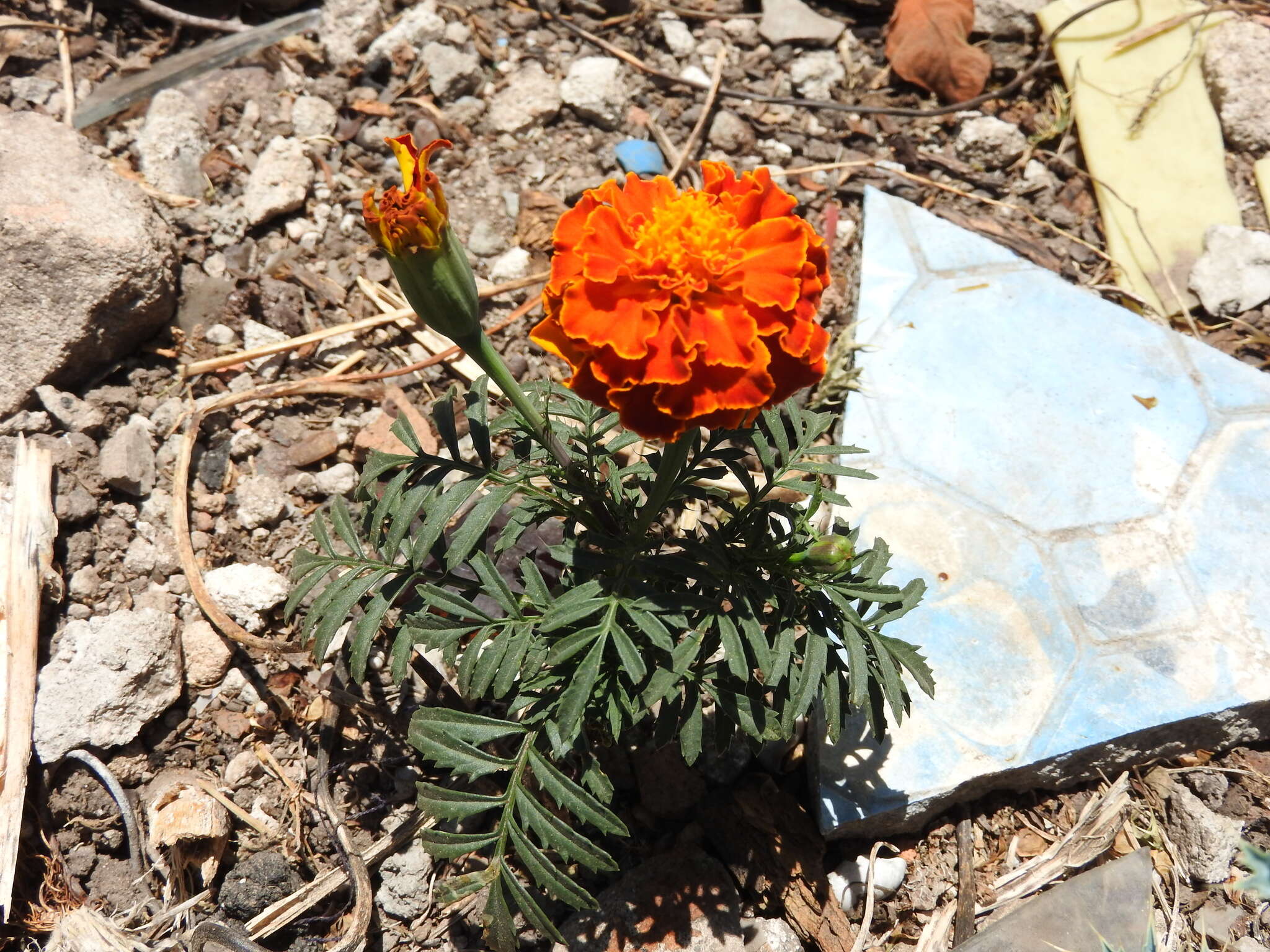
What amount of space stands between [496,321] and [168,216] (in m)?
1.07

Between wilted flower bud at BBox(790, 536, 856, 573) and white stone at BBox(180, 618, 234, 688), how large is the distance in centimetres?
154

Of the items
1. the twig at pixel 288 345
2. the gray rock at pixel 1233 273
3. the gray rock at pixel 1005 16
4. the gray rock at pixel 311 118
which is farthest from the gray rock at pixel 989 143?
the gray rock at pixel 311 118

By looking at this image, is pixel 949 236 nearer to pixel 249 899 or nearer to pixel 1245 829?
pixel 1245 829

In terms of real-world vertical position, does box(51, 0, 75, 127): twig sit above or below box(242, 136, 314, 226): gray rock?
above

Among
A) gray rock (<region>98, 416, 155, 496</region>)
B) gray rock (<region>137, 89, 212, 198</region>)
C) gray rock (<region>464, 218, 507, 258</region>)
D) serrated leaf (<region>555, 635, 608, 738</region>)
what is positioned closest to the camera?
serrated leaf (<region>555, 635, 608, 738</region>)

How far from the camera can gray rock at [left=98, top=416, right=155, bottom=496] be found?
270cm

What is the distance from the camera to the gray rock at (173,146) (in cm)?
321

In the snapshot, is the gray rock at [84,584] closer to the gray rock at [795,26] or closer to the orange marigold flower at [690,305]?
the orange marigold flower at [690,305]

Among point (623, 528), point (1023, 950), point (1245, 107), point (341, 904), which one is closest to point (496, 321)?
point (623, 528)

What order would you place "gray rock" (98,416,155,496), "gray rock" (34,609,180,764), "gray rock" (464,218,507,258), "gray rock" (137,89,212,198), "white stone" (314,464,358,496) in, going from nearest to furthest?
"gray rock" (34,609,180,764)
"gray rock" (98,416,155,496)
"white stone" (314,464,358,496)
"gray rock" (137,89,212,198)
"gray rock" (464,218,507,258)

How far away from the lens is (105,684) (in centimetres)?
238

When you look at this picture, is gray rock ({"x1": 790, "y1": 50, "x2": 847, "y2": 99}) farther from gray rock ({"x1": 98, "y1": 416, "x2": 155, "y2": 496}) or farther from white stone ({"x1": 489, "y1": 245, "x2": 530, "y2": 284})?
gray rock ({"x1": 98, "y1": 416, "x2": 155, "y2": 496})

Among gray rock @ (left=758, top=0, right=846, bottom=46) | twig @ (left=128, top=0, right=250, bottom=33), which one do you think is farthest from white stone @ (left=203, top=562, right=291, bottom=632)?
gray rock @ (left=758, top=0, right=846, bottom=46)

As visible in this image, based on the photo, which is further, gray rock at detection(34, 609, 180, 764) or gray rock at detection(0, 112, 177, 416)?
gray rock at detection(0, 112, 177, 416)
